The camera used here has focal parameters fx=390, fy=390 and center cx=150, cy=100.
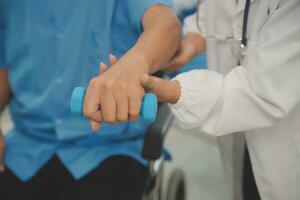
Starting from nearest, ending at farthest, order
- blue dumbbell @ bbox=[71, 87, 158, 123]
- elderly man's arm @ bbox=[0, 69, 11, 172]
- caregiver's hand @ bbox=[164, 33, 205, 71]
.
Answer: blue dumbbell @ bbox=[71, 87, 158, 123] < caregiver's hand @ bbox=[164, 33, 205, 71] < elderly man's arm @ bbox=[0, 69, 11, 172]

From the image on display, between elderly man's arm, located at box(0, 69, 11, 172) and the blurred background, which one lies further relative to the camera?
the blurred background

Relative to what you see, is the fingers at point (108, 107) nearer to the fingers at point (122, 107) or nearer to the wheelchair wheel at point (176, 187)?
the fingers at point (122, 107)

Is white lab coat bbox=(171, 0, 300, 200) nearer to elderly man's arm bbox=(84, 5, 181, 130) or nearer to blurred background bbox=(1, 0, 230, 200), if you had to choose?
elderly man's arm bbox=(84, 5, 181, 130)

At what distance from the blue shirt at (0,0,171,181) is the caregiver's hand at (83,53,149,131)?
0.21 meters

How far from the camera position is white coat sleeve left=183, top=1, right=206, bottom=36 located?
854 millimetres

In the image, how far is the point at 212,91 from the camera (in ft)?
2.25

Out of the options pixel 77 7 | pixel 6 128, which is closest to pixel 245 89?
pixel 77 7

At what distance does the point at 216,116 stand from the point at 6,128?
0.66 meters

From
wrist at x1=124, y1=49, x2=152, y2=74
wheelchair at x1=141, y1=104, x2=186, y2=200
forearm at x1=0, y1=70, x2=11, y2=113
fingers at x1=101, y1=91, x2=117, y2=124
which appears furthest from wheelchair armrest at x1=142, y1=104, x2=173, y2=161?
forearm at x1=0, y1=70, x2=11, y2=113

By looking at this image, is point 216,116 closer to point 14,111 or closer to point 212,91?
point 212,91

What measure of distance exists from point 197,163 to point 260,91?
1157 mm

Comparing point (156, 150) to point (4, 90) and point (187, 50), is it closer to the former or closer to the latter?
point (187, 50)

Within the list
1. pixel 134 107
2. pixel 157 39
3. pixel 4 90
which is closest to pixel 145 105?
pixel 134 107

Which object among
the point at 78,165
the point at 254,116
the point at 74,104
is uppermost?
the point at 74,104
